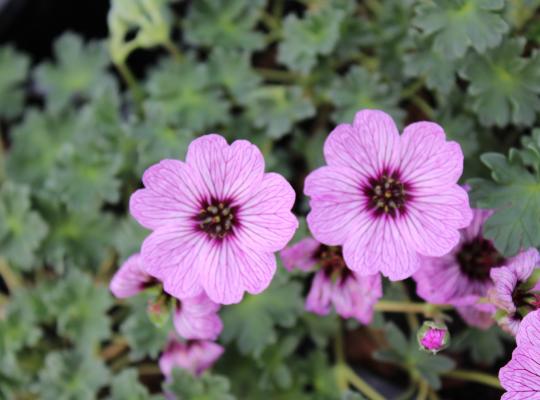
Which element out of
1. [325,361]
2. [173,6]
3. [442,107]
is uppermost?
[173,6]

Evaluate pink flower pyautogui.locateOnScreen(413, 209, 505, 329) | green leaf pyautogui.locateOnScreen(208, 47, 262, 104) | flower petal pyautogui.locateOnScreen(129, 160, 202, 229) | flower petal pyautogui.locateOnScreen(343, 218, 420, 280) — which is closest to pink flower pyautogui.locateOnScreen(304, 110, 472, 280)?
flower petal pyautogui.locateOnScreen(343, 218, 420, 280)

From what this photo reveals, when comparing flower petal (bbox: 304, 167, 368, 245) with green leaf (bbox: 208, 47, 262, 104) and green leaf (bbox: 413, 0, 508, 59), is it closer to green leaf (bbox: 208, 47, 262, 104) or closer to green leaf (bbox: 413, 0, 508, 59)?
green leaf (bbox: 413, 0, 508, 59)

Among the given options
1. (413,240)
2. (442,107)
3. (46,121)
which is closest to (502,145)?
(442,107)

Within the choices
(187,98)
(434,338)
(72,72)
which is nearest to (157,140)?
(187,98)

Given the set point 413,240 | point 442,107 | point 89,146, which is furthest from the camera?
point 89,146

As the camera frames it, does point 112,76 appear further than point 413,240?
Yes

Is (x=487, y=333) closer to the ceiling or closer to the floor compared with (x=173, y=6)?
closer to the floor

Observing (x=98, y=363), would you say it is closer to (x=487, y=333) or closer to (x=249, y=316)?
(x=249, y=316)

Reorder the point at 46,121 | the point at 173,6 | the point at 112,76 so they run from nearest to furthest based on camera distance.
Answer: the point at 46,121, the point at 112,76, the point at 173,6
